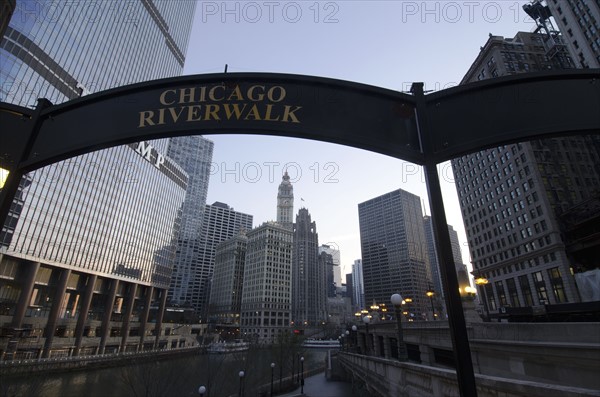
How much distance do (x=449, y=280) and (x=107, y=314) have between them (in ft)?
290

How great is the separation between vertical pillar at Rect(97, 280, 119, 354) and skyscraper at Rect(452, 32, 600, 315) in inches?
3113

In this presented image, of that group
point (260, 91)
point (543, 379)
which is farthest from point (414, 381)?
point (260, 91)

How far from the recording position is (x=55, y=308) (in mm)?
63344

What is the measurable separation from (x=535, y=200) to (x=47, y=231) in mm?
95991

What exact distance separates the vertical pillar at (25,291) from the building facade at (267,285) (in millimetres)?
88778

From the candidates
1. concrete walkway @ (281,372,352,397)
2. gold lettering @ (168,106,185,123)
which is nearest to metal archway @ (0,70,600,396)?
gold lettering @ (168,106,185,123)

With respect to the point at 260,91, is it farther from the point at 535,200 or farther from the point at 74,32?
the point at 74,32

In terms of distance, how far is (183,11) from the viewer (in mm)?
132250

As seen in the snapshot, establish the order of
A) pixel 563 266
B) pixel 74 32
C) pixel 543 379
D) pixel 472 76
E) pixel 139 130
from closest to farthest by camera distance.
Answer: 1. pixel 139 130
2. pixel 543 379
3. pixel 563 266
4. pixel 74 32
5. pixel 472 76

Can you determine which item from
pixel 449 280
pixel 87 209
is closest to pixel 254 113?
pixel 449 280

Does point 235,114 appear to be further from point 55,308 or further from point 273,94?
point 55,308

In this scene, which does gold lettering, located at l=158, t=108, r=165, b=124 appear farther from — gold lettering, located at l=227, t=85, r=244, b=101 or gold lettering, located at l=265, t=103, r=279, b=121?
gold lettering, located at l=265, t=103, r=279, b=121

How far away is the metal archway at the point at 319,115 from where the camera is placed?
11.8ft

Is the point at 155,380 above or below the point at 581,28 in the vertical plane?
below
